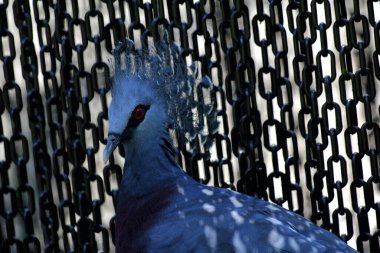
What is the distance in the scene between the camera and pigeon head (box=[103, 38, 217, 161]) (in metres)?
1.76

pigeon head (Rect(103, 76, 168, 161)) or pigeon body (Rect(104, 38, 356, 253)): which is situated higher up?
pigeon head (Rect(103, 76, 168, 161))

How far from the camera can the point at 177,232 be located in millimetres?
1604

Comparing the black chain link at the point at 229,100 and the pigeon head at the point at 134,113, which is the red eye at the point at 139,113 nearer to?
the pigeon head at the point at 134,113

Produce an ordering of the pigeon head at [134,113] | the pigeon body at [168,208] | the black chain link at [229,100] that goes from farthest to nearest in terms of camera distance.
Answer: the black chain link at [229,100]
the pigeon head at [134,113]
the pigeon body at [168,208]

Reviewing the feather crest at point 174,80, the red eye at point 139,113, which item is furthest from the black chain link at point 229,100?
the red eye at point 139,113

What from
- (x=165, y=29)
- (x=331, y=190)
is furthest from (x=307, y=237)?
(x=165, y=29)

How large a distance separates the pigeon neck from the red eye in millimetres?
74

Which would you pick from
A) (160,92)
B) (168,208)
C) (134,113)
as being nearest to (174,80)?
(160,92)

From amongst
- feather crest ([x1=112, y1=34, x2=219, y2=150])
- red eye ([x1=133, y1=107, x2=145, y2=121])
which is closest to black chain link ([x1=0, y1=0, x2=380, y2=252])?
feather crest ([x1=112, y1=34, x2=219, y2=150])

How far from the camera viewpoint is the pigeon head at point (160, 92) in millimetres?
1764

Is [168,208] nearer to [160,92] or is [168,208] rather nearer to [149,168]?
[149,168]

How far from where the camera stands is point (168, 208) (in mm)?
1694

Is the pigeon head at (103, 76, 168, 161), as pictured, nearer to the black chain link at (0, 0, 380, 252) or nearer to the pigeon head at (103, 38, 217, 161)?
the pigeon head at (103, 38, 217, 161)

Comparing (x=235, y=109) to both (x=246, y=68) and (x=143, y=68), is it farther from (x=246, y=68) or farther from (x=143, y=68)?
(x=143, y=68)
